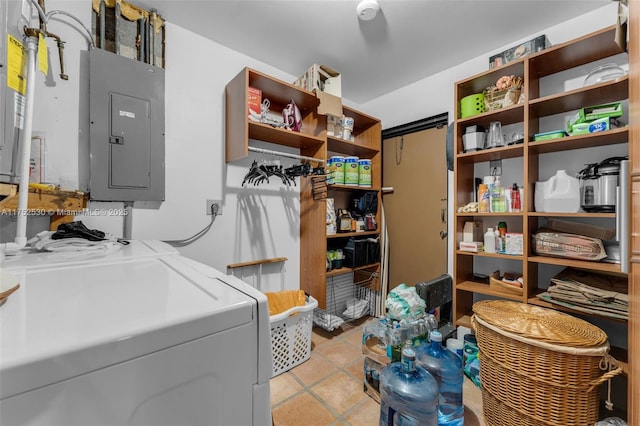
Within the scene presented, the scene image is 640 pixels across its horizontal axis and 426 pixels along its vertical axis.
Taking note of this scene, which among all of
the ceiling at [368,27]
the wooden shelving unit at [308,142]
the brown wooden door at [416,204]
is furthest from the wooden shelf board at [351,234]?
the ceiling at [368,27]

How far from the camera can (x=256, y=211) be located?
7.20ft

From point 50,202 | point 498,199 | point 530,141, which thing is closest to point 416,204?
point 498,199

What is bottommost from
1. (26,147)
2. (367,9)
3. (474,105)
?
(26,147)

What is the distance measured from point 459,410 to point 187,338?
1.51 meters

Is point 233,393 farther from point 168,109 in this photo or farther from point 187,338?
point 168,109

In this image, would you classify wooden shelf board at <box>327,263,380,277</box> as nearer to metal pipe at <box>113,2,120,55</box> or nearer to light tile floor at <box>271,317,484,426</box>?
light tile floor at <box>271,317,484,426</box>

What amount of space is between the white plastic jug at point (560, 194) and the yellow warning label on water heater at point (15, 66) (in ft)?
8.58

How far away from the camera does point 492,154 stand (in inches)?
75.6

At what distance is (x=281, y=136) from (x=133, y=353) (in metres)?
1.92

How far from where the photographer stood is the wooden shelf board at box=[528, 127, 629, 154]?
1425 mm

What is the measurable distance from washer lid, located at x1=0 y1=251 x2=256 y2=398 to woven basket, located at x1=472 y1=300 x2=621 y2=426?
1326 millimetres

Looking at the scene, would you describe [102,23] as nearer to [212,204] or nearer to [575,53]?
[212,204]

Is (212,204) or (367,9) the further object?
(212,204)

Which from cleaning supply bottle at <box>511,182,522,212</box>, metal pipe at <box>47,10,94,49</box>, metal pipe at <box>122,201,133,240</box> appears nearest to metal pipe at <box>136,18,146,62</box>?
metal pipe at <box>47,10,94,49</box>
